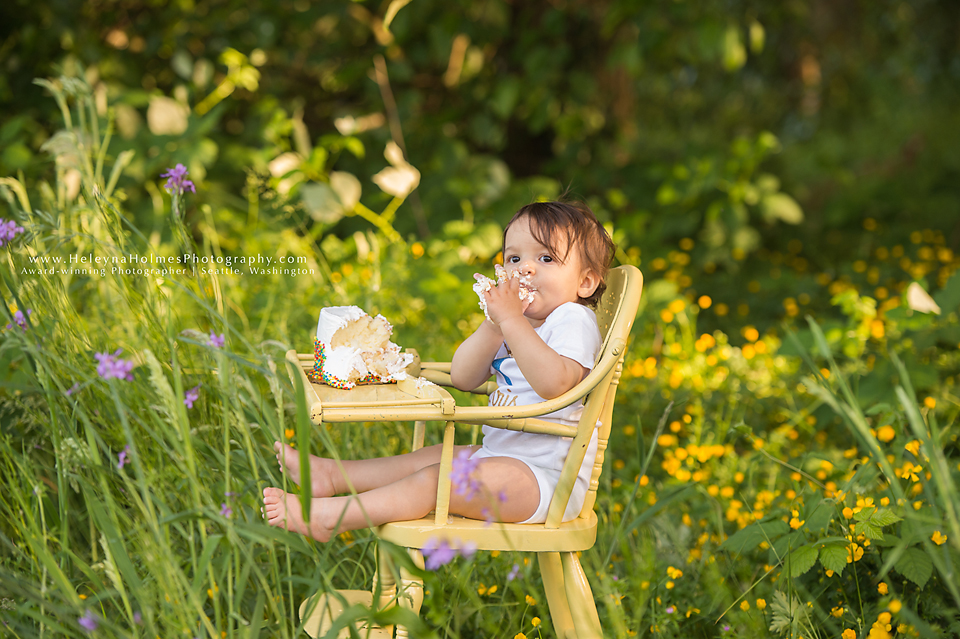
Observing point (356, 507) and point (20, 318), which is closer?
point (356, 507)

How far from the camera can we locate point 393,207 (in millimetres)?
3516

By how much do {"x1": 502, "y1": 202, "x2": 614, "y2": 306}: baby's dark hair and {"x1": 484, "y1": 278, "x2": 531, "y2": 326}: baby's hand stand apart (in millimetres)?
128

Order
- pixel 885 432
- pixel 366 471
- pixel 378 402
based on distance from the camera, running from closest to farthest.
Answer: pixel 378 402, pixel 366 471, pixel 885 432

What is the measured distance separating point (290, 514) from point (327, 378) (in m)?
0.25

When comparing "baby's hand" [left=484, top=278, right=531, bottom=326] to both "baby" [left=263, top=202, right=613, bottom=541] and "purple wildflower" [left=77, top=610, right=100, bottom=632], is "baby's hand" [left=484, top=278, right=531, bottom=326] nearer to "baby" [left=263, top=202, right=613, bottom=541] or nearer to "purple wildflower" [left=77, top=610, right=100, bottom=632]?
"baby" [left=263, top=202, right=613, bottom=541]

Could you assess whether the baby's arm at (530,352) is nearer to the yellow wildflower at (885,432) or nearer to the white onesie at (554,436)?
the white onesie at (554,436)

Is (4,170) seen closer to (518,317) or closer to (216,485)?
(216,485)

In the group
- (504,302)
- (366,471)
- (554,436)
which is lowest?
(366,471)

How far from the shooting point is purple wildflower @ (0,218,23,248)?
1439 millimetres

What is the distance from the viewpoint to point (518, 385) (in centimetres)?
154

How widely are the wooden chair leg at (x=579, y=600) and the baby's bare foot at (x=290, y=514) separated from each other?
0.44m

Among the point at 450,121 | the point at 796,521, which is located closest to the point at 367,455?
the point at 796,521

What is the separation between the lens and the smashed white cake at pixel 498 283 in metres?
1.42

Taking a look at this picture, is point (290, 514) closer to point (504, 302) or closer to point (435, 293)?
point (504, 302)
